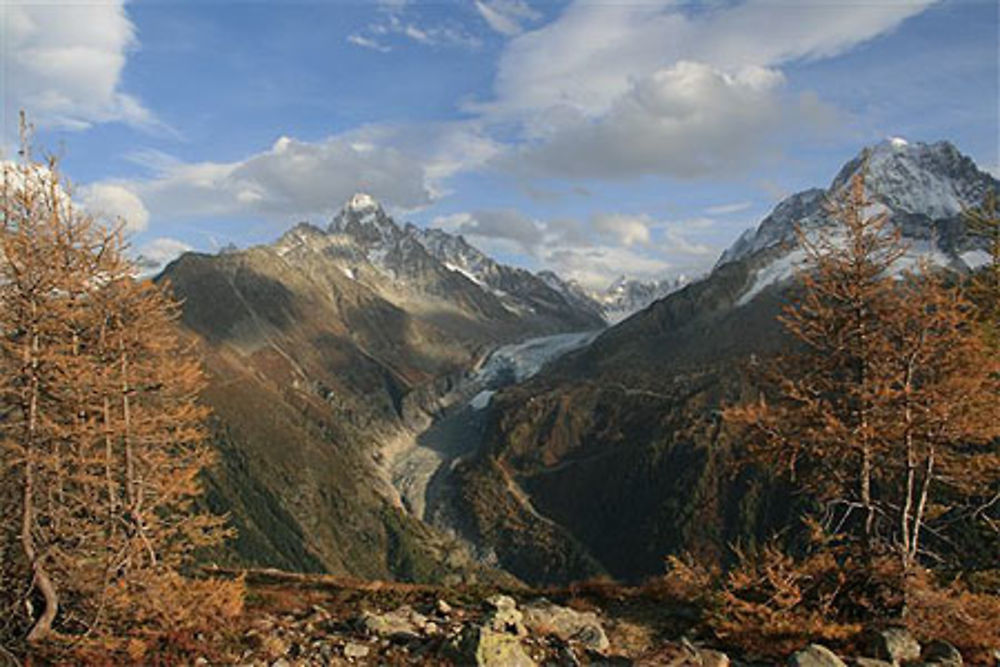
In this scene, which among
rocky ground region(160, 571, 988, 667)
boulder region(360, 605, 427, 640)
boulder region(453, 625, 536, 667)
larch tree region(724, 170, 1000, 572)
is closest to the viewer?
boulder region(453, 625, 536, 667)

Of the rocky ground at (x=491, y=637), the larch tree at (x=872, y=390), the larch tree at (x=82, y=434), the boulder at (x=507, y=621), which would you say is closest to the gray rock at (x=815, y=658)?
the rocky ground at (x=491, y=637)

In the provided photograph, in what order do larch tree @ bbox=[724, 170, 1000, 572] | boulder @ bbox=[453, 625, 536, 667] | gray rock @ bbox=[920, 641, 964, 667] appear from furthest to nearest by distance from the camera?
larch tree @ bbox=[724, 170, 1000, 572] → boulder @ bbox=[453, 625, 536, 667] → gray rock @ bbox=[920, 641, 964, 667]

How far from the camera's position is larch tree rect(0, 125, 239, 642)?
16.4 m

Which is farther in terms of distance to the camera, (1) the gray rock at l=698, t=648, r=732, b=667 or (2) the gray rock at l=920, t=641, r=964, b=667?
(1) the gray rock at l=698, t=648, r=732, b=667

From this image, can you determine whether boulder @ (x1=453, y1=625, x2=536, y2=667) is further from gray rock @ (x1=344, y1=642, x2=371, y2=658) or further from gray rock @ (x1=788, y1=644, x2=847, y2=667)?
gray rock @ (x1=788, y1=644, x2=847, y2=667)

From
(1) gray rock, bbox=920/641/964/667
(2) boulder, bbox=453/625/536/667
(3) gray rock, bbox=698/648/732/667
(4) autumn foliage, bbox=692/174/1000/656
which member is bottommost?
(1) gray rock, bbox=920/641/964/667

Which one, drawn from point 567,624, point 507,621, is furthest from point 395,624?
point 567,624

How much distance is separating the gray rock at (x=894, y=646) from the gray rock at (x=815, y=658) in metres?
1.21

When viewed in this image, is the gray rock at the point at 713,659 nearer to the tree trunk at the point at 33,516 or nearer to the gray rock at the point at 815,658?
the gray rock at the point at 815,658

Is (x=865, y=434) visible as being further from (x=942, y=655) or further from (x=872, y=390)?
(x=942, y=655)

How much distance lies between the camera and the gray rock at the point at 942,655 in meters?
14.5

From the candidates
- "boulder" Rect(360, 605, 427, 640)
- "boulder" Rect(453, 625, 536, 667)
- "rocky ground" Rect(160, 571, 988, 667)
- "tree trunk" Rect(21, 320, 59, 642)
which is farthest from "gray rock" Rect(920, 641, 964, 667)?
"tree trunk" Rect(21, 320, 59, 642)

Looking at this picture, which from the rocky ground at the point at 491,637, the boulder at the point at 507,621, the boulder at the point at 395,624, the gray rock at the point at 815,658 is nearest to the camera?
the gray rock at the point at 815,658

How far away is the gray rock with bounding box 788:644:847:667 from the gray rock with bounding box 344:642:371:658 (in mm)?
9267
